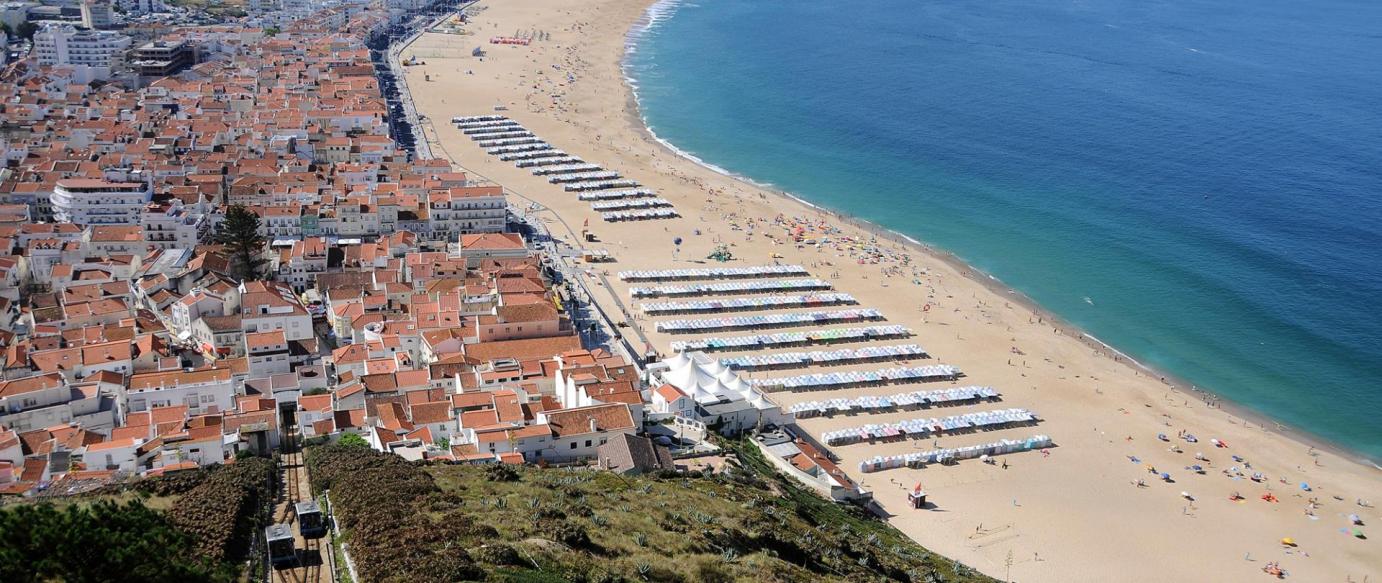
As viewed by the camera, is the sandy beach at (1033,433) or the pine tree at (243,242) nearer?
the sandy beach at (1033,433)

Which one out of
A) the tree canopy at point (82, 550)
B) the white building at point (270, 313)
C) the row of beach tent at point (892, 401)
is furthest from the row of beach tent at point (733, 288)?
the tree canopy at point (82, 550)

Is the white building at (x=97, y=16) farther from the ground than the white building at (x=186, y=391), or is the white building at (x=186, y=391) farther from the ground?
the white building at (x=97, y=16)

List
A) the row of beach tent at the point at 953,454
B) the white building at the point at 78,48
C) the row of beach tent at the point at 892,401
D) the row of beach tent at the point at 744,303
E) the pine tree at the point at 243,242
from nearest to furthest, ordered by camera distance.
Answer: the row of beach tent at the point at 953,454, the row of beach tent at the point at 892,401, the pine tree at the point at 243,242, the row of beach tent at the point at 744,303, the white building at the point at 78,48

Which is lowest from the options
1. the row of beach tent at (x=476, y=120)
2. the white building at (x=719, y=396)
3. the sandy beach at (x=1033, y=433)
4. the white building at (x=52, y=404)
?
the sandy beach at (x=1033, y=433)

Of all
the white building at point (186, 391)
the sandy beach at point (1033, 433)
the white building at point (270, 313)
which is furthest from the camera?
the white building at point (270, 313)

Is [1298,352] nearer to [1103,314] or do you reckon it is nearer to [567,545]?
[1103,314]

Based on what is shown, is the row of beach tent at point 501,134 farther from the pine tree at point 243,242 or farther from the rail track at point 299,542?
the rail track at point 299,542

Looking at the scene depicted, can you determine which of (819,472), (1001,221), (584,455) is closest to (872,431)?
(819,472)

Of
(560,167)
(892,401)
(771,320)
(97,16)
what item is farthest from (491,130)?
(97,16)
